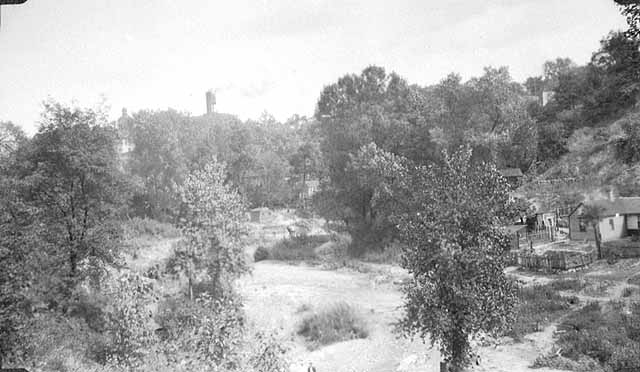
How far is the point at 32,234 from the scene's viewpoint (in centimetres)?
1722

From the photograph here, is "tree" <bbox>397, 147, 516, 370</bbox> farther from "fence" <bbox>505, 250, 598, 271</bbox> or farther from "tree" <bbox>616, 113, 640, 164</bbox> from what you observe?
"fence" <bbox>505, 250, 598, 271</bbox>

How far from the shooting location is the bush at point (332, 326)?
2273cm

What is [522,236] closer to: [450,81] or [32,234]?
[450,81]

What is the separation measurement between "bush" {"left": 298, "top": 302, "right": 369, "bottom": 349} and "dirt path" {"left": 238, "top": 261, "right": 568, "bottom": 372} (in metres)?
0.53

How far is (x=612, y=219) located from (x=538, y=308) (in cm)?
1286

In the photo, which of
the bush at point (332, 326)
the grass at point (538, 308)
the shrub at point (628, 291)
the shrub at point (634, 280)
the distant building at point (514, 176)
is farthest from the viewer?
the distant building at point (514, 176)

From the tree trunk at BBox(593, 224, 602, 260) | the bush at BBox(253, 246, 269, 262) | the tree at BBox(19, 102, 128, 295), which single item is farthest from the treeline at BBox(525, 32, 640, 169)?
the bush at BBox(253, 246, 269, 262)

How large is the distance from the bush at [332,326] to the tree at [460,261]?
9.06m

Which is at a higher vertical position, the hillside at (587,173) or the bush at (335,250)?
the hillside at (587,173)

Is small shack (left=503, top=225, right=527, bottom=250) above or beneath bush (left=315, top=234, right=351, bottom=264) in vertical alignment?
above

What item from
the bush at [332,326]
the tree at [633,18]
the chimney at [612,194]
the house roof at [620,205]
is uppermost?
the tree at [633,18]

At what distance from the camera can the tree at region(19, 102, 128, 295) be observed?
71.5ft


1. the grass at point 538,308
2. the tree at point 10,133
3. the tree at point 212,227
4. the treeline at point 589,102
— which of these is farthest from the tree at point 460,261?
the tree at point 10,133

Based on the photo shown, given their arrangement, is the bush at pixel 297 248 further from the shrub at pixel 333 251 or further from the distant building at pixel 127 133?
the distant building at pixel 127 133
